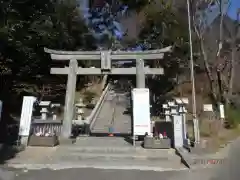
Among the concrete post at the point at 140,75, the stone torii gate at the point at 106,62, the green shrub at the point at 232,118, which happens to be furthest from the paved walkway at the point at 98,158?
the green shrub at the point at 232,118

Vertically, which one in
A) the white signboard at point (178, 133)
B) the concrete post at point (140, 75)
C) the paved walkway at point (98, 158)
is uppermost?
the concrete post at point (140, 75)

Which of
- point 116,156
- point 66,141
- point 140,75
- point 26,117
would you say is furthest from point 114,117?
point 116,156

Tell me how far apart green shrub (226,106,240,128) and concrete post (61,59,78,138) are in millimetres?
8190

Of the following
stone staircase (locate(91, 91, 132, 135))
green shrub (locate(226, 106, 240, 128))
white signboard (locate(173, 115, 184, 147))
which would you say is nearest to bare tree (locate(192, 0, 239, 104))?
green shrub (locate(226, 106, 240, 128))

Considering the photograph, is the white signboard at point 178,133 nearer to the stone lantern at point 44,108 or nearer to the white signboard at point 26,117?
the white signboard at point 26,117

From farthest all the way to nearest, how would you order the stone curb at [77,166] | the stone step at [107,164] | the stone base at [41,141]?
the stone base at [41,141]
the stone step at [107,164]
the stone curb at [77,166]

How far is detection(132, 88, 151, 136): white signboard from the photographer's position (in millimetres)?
11695

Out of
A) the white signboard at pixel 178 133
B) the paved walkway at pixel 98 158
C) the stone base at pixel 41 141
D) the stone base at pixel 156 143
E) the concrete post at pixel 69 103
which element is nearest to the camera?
the paved walkway at pixel 98 158

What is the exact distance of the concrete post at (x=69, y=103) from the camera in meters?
13.7

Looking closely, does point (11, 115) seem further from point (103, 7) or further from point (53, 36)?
point (103, 7)

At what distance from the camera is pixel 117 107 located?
2562cm

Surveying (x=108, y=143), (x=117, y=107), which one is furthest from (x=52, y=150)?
(x=117, y=107)

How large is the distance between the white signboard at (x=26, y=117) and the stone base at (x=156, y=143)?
4.50m

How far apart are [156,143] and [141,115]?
4.17 ft
